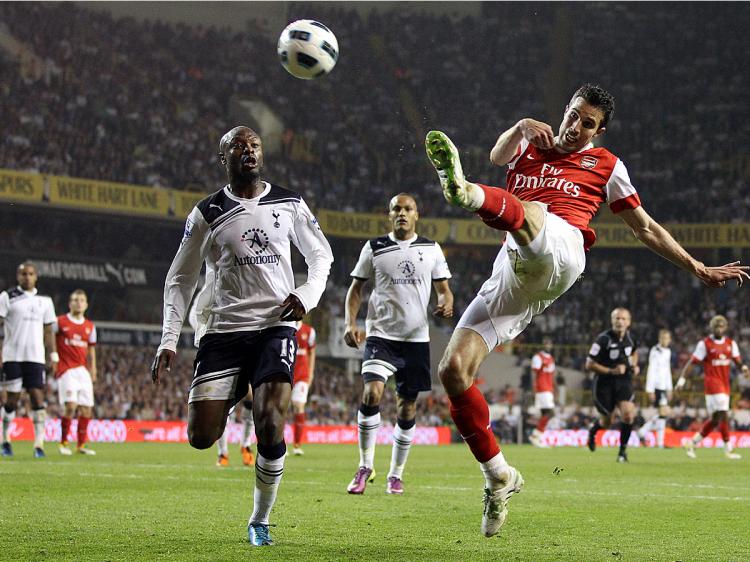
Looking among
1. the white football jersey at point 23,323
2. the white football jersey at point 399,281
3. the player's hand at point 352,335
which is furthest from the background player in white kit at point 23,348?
the player's hand at point 352,335

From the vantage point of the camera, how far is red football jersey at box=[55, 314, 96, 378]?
16.2m

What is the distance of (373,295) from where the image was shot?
34.4 ft

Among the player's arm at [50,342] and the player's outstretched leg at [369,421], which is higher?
the player's arm at [50,342]

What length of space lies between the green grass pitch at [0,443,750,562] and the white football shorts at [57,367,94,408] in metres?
2.55

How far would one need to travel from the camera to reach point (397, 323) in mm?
10273

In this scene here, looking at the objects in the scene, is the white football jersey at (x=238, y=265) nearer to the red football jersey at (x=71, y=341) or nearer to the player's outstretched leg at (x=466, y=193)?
the player's outstretched leg at (x=466, y=193)

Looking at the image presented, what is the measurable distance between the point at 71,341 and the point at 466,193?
11.9 metres

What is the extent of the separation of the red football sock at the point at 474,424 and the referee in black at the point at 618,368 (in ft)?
36.0

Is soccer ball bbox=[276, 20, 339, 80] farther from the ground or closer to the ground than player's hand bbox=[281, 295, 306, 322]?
farther from the ground

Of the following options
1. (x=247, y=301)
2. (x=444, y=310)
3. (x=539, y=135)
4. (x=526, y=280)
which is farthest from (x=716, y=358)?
(x=247, y=301)

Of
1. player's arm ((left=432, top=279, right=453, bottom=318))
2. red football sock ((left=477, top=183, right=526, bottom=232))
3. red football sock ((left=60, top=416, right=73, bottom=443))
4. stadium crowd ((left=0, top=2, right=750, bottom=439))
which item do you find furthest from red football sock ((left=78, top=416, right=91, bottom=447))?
stadium crowd ((left=0, top=2, right=750, bottom=439))

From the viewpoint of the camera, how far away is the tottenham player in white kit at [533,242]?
604 cm

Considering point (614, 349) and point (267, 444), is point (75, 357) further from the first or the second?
point (267, 444)

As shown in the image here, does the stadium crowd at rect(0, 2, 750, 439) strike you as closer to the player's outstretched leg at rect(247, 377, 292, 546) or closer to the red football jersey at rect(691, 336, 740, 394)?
the red football jersey at rect(691, 336, 740, 394)
